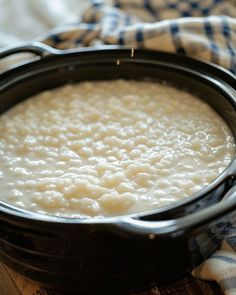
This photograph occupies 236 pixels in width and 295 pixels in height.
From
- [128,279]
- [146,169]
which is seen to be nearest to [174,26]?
[146,169]

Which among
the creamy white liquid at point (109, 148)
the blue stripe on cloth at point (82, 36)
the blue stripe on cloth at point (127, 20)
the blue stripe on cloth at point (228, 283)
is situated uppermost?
the blue stripe on cloth at point (127, 20)

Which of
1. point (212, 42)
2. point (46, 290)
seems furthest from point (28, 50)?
point (46, 290)

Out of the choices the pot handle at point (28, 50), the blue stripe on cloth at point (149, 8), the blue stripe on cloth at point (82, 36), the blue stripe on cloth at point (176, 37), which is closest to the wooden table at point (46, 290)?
the pot handle at point (28, 50)

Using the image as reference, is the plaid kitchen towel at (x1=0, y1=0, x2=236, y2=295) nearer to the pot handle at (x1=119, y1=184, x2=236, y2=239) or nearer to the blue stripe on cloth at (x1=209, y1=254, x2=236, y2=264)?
the blue stripe on cloth at (x1=209, y1=254, x2=236, y2=264)

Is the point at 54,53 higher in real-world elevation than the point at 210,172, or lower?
higher

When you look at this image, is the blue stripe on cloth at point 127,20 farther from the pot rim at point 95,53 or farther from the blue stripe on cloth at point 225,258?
the blue stripe on cloth at point 225,258

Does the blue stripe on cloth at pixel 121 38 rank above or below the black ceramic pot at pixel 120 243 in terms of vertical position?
above

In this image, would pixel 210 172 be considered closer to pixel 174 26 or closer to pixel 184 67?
pixel 184 67
